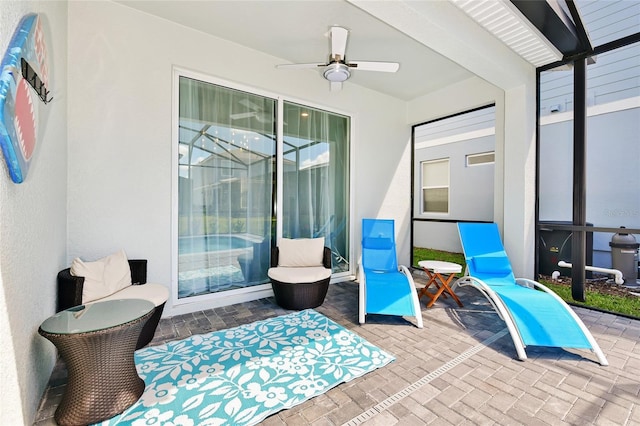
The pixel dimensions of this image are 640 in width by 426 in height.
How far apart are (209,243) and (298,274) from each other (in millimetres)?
1289

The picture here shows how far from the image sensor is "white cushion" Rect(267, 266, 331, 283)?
3512 mm

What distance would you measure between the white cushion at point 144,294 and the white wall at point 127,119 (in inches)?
23.6

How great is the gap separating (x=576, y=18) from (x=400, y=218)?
12.4 feet

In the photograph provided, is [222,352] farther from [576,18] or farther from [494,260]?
[576,18]

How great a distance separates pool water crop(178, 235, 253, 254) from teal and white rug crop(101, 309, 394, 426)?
1155 mm

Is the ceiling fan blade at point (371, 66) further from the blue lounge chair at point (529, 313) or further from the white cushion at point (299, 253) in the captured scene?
the blue lounge chair at point (529, 313)

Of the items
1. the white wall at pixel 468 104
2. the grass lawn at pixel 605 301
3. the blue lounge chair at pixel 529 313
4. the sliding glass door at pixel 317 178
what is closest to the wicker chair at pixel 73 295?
the sliding glass door at pixel 317 178

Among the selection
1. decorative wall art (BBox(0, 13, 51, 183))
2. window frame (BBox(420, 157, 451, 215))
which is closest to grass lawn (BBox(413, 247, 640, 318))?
window frame (BBox(420, 157, 451, 215))

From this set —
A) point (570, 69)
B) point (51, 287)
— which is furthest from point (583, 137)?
point (51, 287)

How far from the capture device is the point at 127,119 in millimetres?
3117

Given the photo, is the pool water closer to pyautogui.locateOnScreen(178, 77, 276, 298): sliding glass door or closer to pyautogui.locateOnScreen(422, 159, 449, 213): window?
pyautogui.locateOnScreen(178, 77, 276, 298): sliding glass door

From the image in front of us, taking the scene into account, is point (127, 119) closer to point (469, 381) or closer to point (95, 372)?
point (95, 372)

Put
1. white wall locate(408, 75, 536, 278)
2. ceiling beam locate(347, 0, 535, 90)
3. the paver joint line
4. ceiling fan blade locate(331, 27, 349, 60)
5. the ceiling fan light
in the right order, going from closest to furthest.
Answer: the paver joint line, ceiling beam locate(347, 0, 535, 90), ceiling fan blade locate(331, 27, 349, 60), the ceiling fan light, white wall locate(408, 75, 536, 278)

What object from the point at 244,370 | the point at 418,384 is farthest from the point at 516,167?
the point at 244,370
